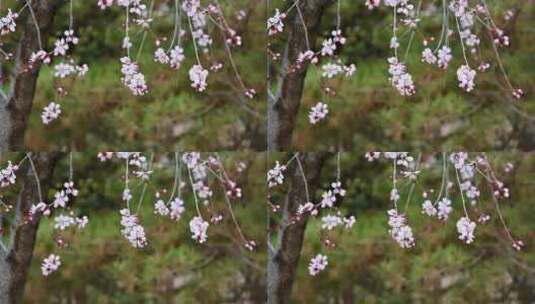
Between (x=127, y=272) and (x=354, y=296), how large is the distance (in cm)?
84

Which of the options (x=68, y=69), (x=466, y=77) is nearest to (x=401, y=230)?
(x=466, y=77)

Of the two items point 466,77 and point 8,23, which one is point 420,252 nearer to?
point 466,77

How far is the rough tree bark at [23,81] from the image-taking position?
329cm

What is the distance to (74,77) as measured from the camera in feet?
10.8

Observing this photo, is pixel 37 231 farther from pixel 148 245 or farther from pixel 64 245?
pixel 148 245

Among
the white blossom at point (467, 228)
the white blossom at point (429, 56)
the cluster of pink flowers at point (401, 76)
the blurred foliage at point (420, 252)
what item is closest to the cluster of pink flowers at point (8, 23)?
the blurred foliage at point (420, 252)

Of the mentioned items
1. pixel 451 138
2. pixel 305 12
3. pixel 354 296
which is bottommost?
pixel 354 296

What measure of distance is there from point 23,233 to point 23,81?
0.56 metres

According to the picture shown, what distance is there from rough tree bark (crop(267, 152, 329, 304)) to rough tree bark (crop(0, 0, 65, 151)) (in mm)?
1003

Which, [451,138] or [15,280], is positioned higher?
[451,138]

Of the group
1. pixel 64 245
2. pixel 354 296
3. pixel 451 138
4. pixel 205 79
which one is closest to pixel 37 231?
pixel 64 245

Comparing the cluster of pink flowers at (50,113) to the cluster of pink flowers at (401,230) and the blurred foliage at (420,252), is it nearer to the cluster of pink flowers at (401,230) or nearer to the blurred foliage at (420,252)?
the blurred foliage at (420,252)

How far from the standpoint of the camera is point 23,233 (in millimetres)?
3322

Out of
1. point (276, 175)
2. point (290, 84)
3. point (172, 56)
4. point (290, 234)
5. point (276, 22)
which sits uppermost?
point (276, 22)
